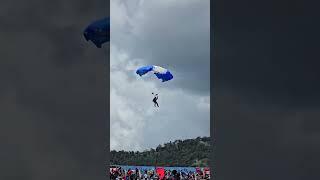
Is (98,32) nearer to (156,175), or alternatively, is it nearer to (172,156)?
(156,175)

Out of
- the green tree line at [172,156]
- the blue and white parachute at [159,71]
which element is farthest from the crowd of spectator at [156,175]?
the green tree line at [172,156]

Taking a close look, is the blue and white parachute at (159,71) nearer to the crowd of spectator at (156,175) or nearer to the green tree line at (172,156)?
the crowd of spectator at (156,175)

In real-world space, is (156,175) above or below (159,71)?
below

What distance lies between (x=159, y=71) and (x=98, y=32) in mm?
6489

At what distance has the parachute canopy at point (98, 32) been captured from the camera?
48.1ft

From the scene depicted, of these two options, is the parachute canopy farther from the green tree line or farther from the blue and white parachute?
the green tree line

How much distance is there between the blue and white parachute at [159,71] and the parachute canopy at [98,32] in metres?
5.88

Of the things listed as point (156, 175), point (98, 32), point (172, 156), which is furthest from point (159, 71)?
point (172, 156)

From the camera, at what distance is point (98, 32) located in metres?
15.9

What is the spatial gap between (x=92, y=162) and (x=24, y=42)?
3137 mm

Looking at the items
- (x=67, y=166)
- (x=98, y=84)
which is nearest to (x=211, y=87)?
(x=98, y=84)

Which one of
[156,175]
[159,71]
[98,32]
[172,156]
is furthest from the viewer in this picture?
[172,156]

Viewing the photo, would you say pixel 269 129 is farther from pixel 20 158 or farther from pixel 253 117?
pixel 20 158

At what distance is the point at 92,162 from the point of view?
45.8 ft
